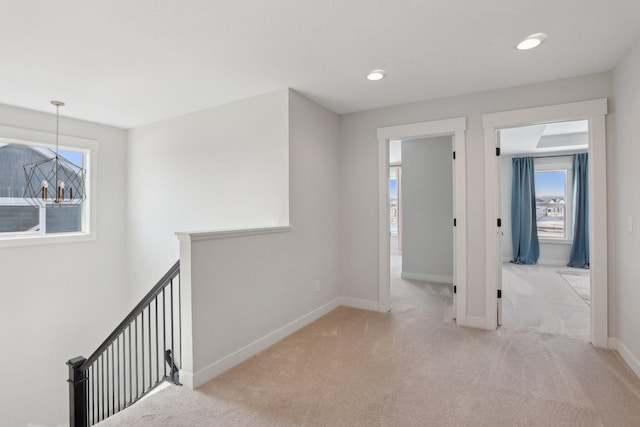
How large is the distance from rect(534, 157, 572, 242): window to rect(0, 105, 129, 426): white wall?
28.0 ft

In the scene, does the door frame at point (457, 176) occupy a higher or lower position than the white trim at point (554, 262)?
higher

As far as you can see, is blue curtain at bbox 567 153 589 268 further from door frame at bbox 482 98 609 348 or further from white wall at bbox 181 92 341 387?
white wall at bbox 181 92 341 387

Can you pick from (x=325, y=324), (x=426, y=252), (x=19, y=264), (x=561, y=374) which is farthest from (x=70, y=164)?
(x=561, y=374)

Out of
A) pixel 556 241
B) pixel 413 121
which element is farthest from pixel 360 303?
pixel 556 241

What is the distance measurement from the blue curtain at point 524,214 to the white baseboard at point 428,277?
3.01m

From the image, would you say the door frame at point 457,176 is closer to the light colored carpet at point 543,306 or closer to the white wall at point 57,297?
the light colored carpet at point 543,306

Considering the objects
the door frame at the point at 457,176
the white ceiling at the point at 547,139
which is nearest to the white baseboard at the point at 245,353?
the door frame at the point at 457,176

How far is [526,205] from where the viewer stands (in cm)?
735

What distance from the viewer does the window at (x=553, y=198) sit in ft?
23.5

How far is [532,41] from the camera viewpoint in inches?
93.3

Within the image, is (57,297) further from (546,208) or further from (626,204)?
(546,208)

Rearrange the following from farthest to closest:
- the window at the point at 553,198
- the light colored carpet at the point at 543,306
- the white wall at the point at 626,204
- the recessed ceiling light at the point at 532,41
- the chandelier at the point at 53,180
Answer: the window at the point at 553,198
the chandelier at the point at 53,180
the light colored carpet at the point at 543,306
the white wall at the point at 626,204
the recessed ceiling light at the point at 532,41

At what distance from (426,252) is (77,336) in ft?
17.6

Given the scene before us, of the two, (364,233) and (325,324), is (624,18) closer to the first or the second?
(364,233)
